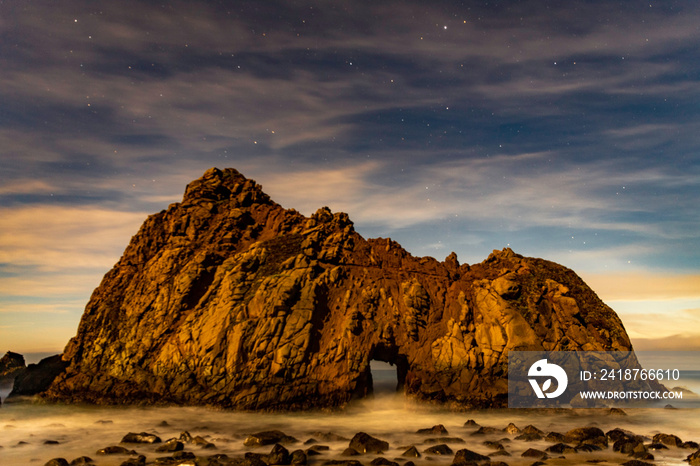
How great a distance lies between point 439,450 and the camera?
24047 mm

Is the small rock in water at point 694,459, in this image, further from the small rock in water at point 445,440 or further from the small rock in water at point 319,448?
the small rock in water at point 319,448

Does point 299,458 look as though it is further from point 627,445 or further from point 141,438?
point 627,445

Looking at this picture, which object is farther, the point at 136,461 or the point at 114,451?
the point at 114,451

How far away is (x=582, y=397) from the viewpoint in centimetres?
3825

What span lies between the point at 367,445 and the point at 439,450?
3.81 m

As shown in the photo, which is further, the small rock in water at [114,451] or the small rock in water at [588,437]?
the small rock in water at [588,437]

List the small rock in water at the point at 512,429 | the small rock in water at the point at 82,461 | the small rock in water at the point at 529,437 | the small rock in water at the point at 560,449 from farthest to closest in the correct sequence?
the small rock in water at the point at 512,429 → the small rock in water at the point at 529,437 → the small rock in water at the point at 560,449 → the small rock in water at the point at 82,461

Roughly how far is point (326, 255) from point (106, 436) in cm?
2166

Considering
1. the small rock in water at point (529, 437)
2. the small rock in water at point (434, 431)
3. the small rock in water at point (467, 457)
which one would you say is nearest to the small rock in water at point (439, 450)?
the small rock in water at point (467, 457)

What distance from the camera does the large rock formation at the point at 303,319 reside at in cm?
3681

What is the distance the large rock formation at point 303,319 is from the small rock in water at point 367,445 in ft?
36.3

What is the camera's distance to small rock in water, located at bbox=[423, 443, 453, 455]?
24.0m

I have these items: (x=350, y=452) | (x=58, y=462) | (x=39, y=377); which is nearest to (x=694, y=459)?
(x=350, y=452)

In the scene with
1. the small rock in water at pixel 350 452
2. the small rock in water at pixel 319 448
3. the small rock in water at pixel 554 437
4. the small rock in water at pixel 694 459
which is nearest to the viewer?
the small rock in water at pixel 694 459
